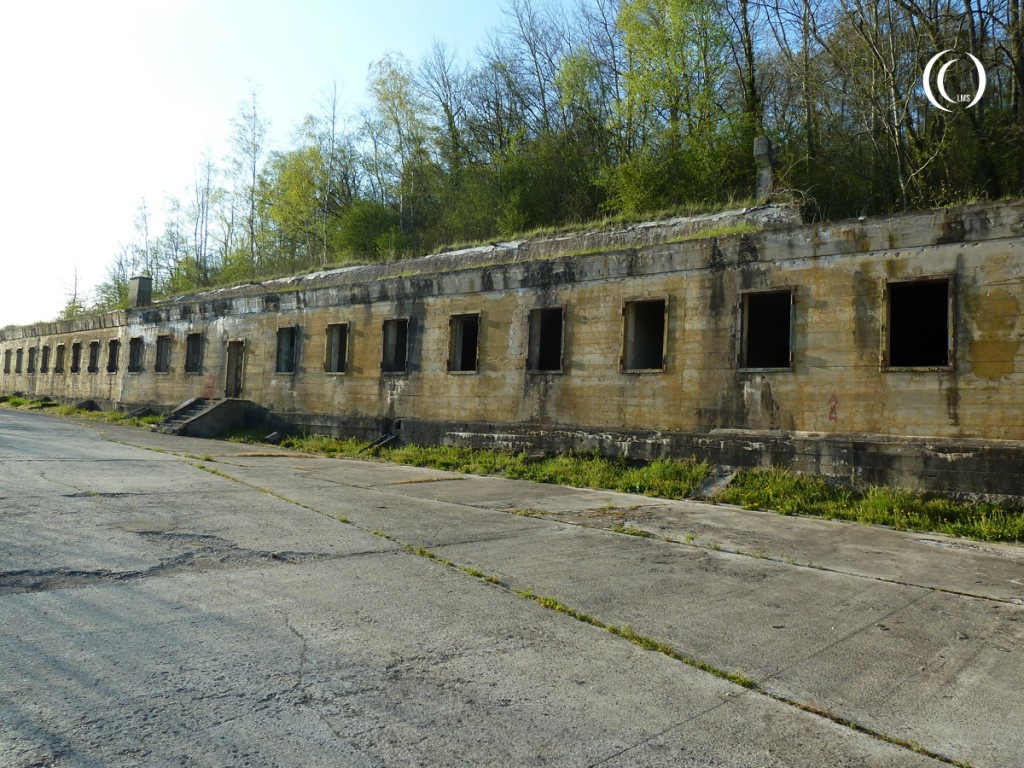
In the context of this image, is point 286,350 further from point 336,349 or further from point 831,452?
point 831,452

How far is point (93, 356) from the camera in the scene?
26.6 metres

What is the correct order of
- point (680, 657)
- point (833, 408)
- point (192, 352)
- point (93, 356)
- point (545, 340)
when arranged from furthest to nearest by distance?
point (93, 356), point (192, 352), point (545, 340), point (833, 408), point (680, 657)

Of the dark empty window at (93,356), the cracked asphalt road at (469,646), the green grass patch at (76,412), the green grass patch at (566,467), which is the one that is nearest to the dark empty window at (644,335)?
the green grass patch at (566,467)

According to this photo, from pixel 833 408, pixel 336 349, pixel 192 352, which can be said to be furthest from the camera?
pixel 192 352

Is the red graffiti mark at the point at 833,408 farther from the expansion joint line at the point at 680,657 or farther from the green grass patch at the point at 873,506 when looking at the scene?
the expansion joint line at the point at 680,657

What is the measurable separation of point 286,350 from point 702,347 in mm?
11638

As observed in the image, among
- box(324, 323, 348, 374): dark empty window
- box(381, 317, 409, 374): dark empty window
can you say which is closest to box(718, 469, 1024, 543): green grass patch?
box(381, 317, 409, 374): dark empty window

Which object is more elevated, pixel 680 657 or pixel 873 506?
pixel 873 506

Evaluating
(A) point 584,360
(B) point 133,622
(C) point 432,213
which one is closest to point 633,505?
(A) point 584,360

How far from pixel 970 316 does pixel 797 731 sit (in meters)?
7.82

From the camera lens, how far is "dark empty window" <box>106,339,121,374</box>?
982 inches

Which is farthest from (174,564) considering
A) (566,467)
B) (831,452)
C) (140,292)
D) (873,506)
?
(140,292)

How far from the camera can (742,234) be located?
35.4 ft

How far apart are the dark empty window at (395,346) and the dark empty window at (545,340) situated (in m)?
3.19
